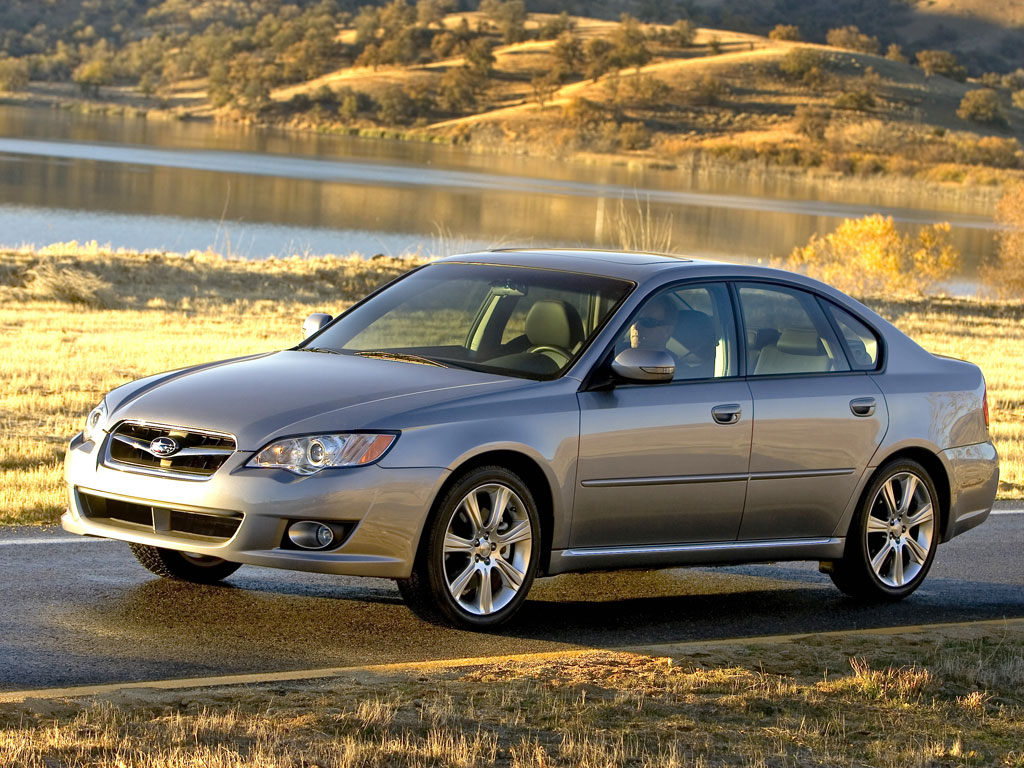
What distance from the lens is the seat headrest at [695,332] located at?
24.7ft

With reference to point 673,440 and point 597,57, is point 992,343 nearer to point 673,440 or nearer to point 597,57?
point 673,440

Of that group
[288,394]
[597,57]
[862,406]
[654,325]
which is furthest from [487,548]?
[597,57]

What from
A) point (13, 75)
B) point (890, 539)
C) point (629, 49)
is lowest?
point (890, 539)

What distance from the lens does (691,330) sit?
24.9 ft

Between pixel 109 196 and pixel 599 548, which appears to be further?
pixel 109 196

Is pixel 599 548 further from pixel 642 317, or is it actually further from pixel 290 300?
pixel 290 300

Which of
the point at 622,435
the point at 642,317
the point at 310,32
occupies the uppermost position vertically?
the point at 310,32

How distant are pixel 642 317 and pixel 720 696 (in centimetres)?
222

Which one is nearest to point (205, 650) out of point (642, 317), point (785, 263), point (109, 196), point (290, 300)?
point (642, 317)

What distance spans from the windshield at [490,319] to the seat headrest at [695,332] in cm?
33

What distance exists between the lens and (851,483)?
7.88 metres

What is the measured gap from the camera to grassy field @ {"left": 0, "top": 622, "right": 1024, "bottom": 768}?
15.5 feet

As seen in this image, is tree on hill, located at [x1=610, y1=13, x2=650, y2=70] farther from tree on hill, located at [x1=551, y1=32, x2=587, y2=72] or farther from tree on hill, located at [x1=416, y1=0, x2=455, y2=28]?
tree on hill, located at [x1=416, y1=0, x2=455, y2=28]

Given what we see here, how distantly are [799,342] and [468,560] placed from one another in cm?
226
